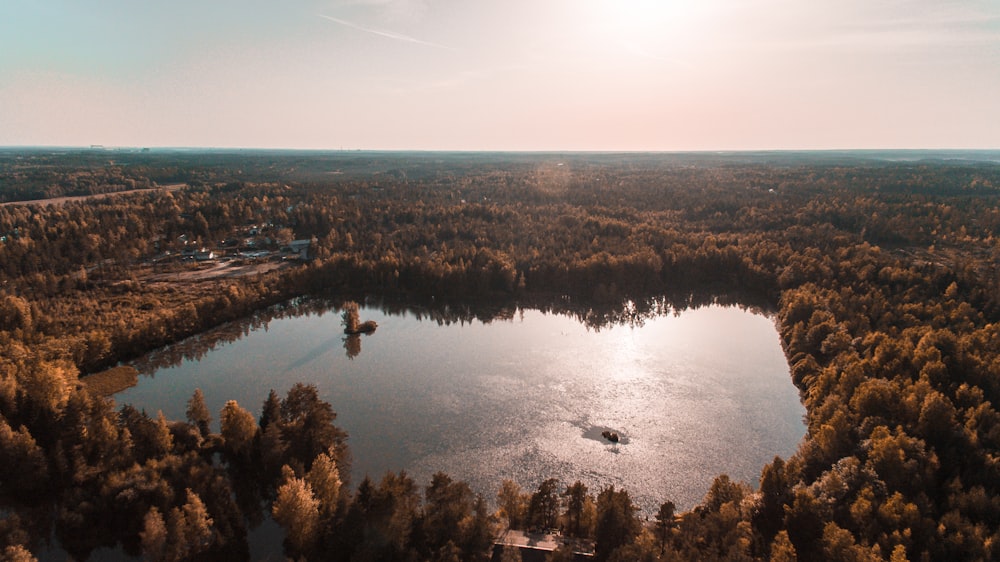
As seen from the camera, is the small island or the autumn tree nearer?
the autumn tree

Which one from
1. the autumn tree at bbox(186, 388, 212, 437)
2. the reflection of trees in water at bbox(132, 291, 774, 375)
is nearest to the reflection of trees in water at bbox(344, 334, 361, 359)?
the reflection of trees in water at bbox(132, 291, 774, 375)

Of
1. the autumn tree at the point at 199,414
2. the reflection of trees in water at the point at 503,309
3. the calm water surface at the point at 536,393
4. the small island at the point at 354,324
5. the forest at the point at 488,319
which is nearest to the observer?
the forest at the point at 488,319

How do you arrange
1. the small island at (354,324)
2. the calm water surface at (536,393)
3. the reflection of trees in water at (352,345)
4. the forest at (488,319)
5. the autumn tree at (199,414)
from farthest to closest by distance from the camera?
the small island at (354,324), the reflection of trees in water at (352,345), the calm water surface at (536,393), the autumn tree at (199,414), the forest at (488,319)

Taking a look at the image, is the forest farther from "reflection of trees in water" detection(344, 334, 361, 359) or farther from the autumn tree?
"reflection of trees in water" detection(344, 334, 361, 359)

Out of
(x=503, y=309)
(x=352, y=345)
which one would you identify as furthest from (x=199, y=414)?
(x=503, y=309)

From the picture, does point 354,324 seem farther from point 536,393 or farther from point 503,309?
point 536,393

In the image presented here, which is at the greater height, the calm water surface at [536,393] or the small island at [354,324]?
the small island at [354,324]

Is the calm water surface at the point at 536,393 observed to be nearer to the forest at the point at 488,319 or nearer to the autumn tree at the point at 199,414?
the forest at the point at 488,319

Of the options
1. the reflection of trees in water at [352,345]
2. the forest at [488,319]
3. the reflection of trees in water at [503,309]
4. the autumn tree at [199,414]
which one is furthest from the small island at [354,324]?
the autumn tree at [199,414]
